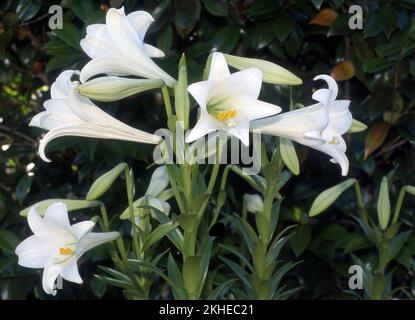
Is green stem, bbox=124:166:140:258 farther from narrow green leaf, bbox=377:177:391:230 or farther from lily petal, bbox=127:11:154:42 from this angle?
narrow green leaf, bbox=377:177:391:230

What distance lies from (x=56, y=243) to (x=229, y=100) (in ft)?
1.16

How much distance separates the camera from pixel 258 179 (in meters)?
1.15

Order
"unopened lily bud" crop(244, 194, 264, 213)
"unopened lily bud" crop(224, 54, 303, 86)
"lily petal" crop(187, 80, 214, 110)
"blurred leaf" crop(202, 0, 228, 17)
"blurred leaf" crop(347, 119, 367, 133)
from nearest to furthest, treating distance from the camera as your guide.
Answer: "lily petal" crop(187, 80, 214, 110), "unopened lily bud" crop(224, 54, 303, 86), "blurred leaf" crop(347, 119, 367, 133), "unopened lily bud" crop(244, 194, 264, 213), "blurred leaf" crop(202, 0, 228, 17)

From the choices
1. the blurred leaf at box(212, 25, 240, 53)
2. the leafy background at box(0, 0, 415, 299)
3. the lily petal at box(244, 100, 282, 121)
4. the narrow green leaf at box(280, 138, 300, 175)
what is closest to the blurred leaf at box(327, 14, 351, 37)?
the leafy background at box(0, 0, 415, 299)

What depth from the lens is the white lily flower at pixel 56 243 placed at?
41.7 inches

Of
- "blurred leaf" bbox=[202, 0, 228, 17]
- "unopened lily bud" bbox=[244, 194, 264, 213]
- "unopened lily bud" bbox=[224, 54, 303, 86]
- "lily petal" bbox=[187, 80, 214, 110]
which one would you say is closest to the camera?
"lily petal" bbox=[187, 80, 214, 110]

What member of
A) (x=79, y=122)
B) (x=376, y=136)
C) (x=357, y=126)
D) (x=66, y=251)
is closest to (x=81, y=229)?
(x=66, y=251)

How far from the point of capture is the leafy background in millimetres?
1462

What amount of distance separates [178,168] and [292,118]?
0.18m

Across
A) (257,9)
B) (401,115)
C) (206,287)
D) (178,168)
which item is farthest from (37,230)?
(401,115)

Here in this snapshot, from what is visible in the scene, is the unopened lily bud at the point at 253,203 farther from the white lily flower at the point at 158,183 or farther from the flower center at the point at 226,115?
the flower center at the point at 226,115

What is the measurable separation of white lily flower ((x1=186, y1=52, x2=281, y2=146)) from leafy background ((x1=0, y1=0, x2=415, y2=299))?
47 centimetres

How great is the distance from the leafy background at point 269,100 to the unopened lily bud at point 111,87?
44 centimetres

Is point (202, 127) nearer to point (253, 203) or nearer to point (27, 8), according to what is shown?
point (253, 203)
